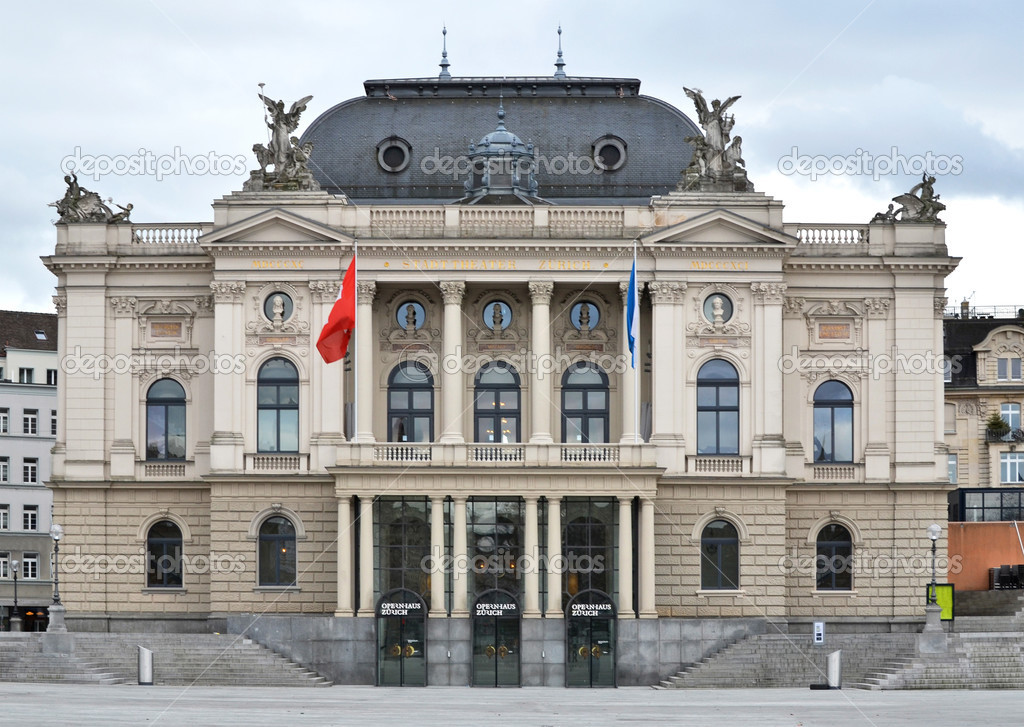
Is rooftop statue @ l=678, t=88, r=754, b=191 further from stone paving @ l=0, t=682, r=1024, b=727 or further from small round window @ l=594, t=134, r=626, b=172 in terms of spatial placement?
stone paving @ l=0, t=682, r=1024, b=727

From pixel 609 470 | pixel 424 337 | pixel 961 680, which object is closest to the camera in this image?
pixel 961 680

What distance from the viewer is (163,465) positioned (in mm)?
84125

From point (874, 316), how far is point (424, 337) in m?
17.1

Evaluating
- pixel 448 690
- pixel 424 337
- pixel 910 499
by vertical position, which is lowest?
pixel 448 690

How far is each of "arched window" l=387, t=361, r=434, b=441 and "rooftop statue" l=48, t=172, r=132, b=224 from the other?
12.2 m

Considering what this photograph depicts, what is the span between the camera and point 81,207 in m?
84.9

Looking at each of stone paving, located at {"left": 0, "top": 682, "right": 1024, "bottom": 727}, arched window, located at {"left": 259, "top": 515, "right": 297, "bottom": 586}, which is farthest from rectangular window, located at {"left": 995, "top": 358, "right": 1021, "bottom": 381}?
arched window, located at {"left": 259, "top": 515, "right": 297, "bottom": 586}

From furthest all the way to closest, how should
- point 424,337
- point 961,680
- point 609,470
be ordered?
1. point 424,337
2. point 609,470
3. point 961,680

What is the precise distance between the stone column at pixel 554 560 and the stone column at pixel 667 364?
196 inches

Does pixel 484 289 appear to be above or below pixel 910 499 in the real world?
above

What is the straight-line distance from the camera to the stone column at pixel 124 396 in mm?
84125

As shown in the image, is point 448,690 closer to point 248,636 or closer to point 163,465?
point 248,636

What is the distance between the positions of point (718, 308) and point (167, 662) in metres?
23.7

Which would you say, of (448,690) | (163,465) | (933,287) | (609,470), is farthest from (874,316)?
(163,465)
